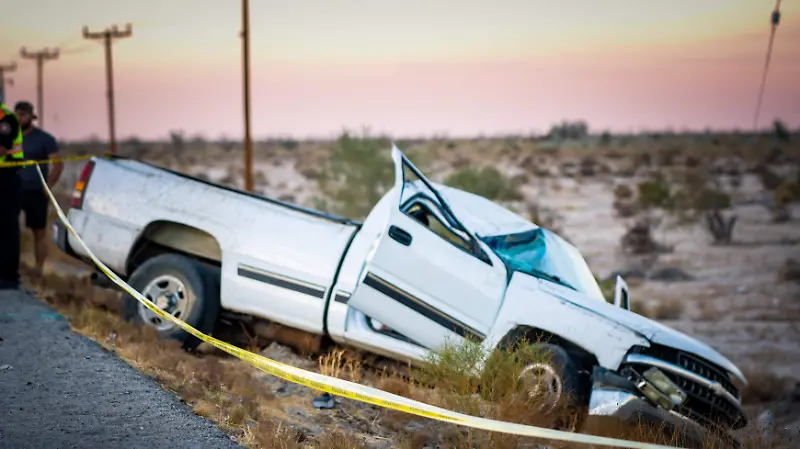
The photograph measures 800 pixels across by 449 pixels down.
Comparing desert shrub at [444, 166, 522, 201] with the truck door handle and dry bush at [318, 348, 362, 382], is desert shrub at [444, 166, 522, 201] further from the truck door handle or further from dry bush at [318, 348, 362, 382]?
the truck door handle

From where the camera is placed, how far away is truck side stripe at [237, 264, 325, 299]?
7.46 m

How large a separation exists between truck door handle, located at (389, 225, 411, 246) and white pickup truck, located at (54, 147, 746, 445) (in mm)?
12

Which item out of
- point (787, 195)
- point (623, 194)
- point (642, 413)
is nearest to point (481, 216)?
point (642, 413)

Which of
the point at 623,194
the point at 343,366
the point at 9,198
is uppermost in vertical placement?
the point at 9,198

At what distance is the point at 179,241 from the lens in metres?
8.60

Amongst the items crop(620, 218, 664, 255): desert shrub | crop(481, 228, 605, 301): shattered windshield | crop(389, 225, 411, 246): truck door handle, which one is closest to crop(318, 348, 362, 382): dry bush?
crop(389, 225, 411, 246): truck door handle

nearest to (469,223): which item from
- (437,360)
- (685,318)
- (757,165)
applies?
(437,360)

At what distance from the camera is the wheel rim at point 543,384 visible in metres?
6.55

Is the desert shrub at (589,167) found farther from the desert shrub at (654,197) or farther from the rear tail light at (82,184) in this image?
the rear tail light at (82,184)

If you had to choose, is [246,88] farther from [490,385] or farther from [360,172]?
[490,385]

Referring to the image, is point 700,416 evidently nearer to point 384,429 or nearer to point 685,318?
point 384,429

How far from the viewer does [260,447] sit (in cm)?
534

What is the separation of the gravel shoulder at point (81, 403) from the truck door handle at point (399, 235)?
84.7 inches

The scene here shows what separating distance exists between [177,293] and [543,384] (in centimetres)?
364
